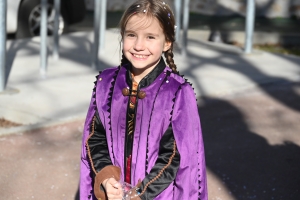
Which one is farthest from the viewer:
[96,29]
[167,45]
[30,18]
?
[30,18]

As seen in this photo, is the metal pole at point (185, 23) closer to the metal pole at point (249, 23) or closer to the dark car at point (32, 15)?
the metal pole at point (249, 23)

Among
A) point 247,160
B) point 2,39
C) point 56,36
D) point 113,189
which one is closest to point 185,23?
point 56,36

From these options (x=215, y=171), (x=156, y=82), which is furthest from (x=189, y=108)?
(x=215, y=171)

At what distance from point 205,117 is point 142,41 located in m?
4.09

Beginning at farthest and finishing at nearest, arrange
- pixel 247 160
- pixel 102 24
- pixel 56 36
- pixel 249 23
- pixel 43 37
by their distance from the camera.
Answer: pixel 249 23
pixel 102 24
pixel 56 36
pixel 43 37
pixel 247 160

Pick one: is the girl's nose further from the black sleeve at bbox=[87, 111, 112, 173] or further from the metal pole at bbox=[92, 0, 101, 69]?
the metal pole at bbox=[92, 0, 101, 69]

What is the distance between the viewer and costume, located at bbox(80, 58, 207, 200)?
9.68 feet

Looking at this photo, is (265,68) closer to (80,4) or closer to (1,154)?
(80,4)

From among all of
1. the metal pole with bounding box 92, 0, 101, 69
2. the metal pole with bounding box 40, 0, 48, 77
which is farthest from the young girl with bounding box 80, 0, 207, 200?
the metal pole with bounding box 92, 0, 101, 69

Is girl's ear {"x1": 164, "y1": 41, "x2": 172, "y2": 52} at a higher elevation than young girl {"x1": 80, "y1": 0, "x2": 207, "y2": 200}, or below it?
higher

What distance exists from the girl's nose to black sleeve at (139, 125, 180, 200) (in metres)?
0.36

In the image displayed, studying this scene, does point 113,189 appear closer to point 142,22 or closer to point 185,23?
point 142,22

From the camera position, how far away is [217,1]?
14.4 meters

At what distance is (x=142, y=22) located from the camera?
2.89m
